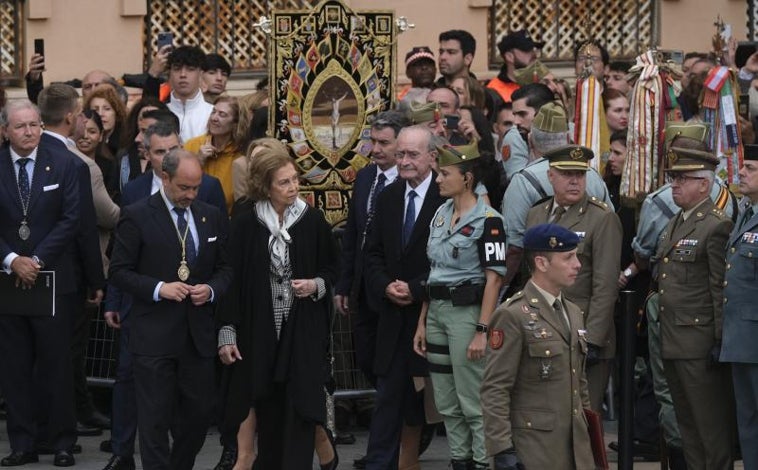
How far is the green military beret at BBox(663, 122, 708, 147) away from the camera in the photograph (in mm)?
11300

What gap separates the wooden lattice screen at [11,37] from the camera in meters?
19.2

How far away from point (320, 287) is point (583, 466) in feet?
→ 8.34

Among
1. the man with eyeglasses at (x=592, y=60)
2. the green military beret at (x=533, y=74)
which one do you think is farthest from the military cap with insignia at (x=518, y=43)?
the green military beret at (x=533, y=74)

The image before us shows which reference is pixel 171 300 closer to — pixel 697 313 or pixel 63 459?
pixel 63 459

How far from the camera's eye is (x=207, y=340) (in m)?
11.0

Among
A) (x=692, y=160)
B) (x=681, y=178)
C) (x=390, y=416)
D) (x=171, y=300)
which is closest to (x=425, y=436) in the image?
(x=390, y=416)

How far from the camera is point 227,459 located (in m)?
12.0

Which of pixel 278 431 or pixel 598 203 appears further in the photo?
pixel 278 431

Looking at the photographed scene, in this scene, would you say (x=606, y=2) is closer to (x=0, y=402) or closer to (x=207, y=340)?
(x=0, y=402)

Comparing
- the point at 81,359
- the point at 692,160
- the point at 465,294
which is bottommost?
the point at 81,359

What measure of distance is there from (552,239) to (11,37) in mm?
11175

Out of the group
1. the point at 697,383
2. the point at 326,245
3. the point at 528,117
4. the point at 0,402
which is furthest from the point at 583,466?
the point at 0,402

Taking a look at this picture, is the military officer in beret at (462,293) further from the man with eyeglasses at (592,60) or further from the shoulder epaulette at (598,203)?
the man with eyeglasses at (592,60)

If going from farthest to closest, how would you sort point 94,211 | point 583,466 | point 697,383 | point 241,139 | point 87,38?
point 87,38, point 241,139, point 94,211, point 697,383, point 583,466
